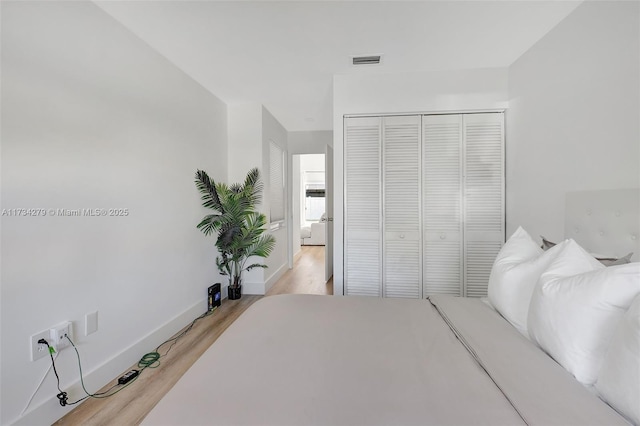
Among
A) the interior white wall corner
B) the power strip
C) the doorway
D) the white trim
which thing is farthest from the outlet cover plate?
the white trim

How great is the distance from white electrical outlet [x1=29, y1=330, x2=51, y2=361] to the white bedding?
1.06m

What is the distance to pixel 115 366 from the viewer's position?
179 centimetres

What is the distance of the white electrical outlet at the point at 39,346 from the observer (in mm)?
1325

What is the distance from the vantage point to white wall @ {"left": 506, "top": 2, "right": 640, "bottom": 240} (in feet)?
4.57

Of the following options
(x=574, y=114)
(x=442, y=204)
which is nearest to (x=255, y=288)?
(x=442, y=204)

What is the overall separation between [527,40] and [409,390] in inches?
105

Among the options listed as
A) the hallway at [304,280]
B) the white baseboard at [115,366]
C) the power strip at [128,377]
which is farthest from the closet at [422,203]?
the power strip at [128,377]

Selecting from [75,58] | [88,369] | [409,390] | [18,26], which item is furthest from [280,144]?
[409,390]

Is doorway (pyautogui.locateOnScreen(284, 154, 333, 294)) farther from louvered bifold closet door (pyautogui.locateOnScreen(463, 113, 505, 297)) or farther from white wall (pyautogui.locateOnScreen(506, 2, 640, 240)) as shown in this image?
white wall (pyautogui.locateOnScreen(506, 2, 640, 240))

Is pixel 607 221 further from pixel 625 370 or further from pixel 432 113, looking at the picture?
pixel 432 113

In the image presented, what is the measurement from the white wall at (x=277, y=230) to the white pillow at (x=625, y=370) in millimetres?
3158

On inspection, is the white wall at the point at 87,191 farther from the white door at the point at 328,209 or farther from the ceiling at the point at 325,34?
the white door at the point at 328,209

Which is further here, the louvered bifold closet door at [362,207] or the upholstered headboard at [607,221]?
the louvered bifold closet door at [362,207]

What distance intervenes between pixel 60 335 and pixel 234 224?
167 centimetres
